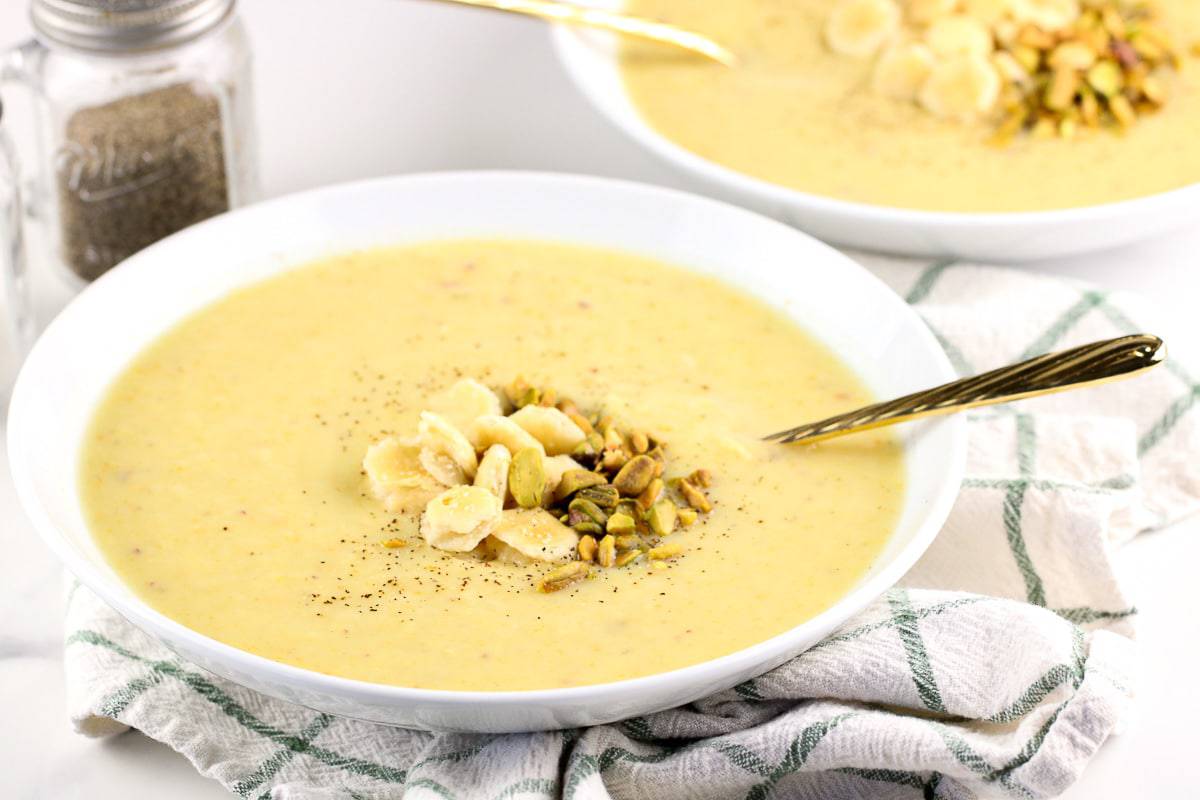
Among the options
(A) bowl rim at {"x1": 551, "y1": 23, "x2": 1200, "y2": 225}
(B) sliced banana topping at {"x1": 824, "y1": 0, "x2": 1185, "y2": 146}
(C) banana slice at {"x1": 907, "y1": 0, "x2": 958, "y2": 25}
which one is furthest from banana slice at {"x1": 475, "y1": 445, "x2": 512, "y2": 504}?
(C) banana slice at {"x1": 907, "y1": 0, "x2": 958, "y2": 25}

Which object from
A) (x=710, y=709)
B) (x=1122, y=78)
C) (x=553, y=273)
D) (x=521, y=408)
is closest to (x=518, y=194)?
(x=553, y=273)

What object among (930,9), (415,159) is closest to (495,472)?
(415,159)

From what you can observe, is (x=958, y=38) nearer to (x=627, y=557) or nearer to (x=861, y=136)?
(x=861, y=136)

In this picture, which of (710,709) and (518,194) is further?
(518,194)

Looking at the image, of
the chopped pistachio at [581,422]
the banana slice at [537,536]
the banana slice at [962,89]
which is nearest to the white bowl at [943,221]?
the banana slice at [962,89]

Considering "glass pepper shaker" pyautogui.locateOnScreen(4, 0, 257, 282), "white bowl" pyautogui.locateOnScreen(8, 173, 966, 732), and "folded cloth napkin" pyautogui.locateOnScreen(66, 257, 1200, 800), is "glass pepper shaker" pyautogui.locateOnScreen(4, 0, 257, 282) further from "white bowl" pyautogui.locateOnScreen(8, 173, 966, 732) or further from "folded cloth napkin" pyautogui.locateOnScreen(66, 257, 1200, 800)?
"folded cloth napkin" pyautogui.locateOnScreen(66, 257, 1200, 800)

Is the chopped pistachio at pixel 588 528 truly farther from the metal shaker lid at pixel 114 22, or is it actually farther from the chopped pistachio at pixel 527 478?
the metal shaker lid at pixel 114 22

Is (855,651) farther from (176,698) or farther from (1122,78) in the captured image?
(1122,78)
